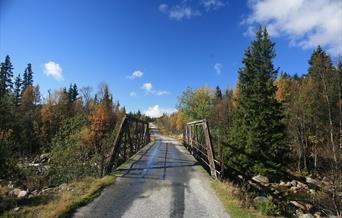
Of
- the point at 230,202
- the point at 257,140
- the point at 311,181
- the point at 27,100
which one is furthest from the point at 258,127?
the point at 27,100

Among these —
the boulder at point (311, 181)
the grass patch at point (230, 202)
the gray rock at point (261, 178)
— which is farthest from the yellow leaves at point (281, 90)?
the grass patch at point (230, 202)

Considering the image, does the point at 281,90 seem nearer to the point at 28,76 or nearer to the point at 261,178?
Result: the point at 261,178

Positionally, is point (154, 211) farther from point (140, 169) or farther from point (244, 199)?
point (140, 169)

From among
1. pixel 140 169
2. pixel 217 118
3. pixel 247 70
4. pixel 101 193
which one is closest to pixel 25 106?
pixel 217 118

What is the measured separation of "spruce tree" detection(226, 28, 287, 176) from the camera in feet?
88.5

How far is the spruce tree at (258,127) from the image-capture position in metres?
27.0

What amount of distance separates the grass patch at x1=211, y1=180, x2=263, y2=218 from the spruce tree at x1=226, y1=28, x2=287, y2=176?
1444 cm

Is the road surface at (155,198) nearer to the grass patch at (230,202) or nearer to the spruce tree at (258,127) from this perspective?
the grass patch at (230,202)

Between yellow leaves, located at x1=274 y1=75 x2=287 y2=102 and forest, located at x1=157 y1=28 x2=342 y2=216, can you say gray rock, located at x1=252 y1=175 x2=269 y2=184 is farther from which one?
yellow leaves, located at x1=274 y1=75 x2=287 y2=102

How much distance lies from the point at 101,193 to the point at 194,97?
5096 cm

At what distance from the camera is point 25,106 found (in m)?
64.8

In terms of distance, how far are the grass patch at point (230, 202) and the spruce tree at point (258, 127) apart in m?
14.4

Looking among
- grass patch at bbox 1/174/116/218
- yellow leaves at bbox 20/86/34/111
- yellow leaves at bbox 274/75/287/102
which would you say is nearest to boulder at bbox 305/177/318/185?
yellow leaves at bbox 274/75/287/102

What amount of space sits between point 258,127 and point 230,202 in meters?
19.7
